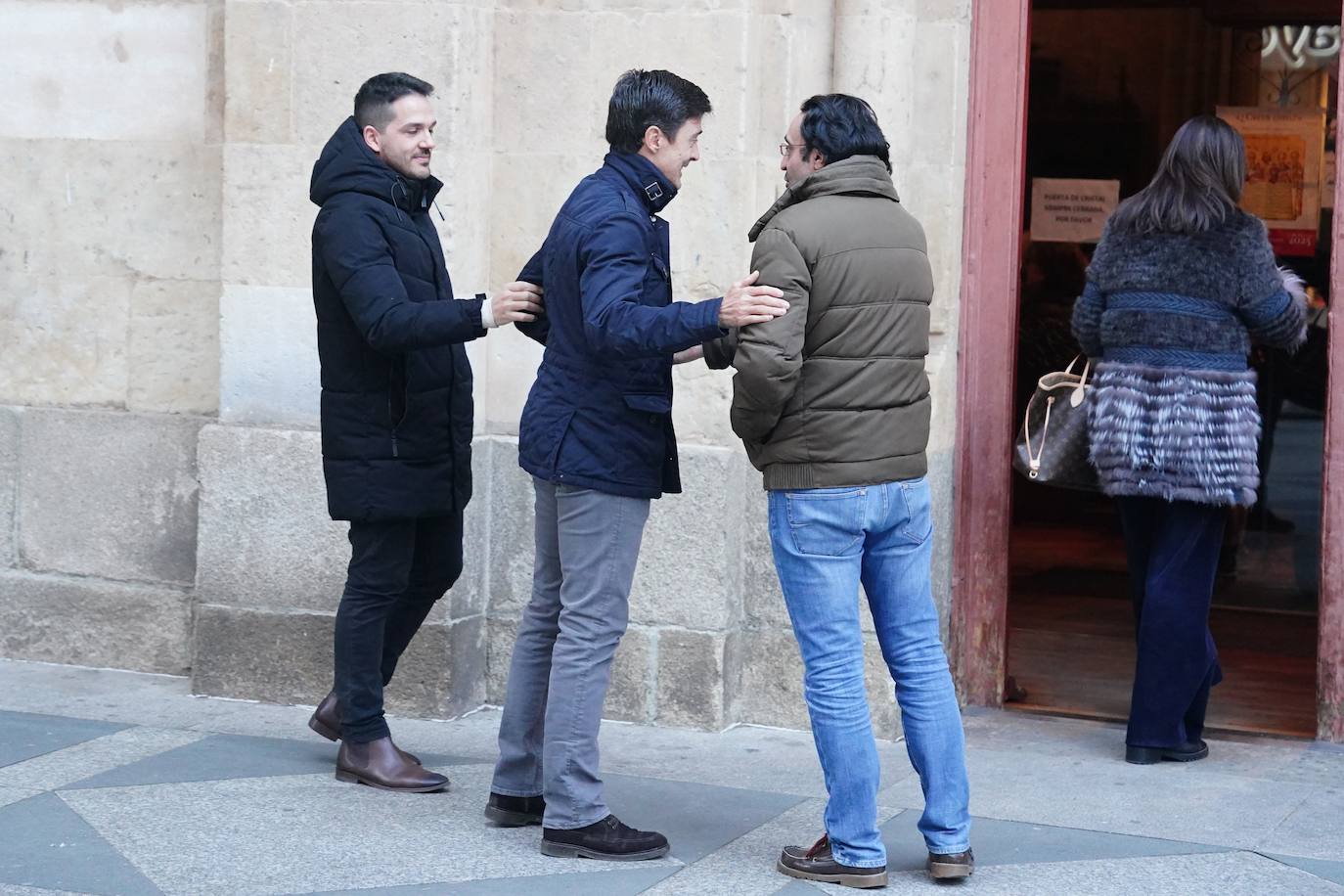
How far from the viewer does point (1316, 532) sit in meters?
9.30

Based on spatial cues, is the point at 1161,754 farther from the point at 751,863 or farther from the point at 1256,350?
the point at 1256,350

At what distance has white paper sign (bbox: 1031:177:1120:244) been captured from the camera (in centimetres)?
898

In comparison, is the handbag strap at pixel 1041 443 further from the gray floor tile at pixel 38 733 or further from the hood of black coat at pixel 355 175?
the gray floor tile at pixel 38 733

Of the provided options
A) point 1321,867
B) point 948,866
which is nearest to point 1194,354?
point 1321,867

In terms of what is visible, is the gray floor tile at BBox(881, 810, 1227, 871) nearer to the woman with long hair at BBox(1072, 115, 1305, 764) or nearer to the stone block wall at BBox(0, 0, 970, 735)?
the woman with long hair at BBox(1072, 115, 1305, 764)

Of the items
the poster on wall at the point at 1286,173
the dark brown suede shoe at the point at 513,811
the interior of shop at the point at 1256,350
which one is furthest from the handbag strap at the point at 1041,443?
the poster on wall at the point at 1286,173

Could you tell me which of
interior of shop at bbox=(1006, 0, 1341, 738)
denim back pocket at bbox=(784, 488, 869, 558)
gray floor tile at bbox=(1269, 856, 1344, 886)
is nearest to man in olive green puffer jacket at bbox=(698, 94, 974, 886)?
denim back pocket at bbox=(784, 488, 869, 558)

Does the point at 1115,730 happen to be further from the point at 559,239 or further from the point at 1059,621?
the point at 559,239

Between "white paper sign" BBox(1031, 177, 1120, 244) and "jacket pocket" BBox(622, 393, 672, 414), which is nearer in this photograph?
"jacket pocket" BBox(622, 393, 672, 414)

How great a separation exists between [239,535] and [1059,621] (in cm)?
342

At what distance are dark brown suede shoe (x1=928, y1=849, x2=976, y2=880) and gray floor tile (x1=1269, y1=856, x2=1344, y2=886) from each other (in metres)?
0.81

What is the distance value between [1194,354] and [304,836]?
9.11 ft

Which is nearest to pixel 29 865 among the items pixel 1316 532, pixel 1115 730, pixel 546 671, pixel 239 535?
pixel 546 671

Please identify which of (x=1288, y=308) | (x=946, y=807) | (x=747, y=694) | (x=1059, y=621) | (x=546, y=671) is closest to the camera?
(x=946, y=807)
